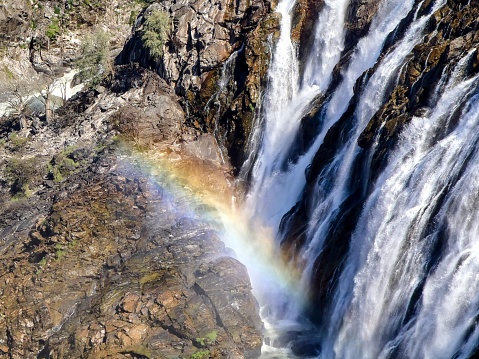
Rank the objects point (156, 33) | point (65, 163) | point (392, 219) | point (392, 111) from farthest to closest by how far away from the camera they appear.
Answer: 1. point (156, 33)
2. point (65, 163)
3. point (392, 111)
4. point (392, 219)

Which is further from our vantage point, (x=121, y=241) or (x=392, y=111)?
(x=121, y=241)

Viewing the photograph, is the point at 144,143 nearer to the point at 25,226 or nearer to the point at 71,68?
the point at 25,226

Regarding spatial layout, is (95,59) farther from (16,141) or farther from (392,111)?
(392,111)

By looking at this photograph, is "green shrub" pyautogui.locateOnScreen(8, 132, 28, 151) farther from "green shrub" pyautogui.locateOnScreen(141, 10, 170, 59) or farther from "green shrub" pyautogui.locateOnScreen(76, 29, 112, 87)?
"green shrub" pyautogui.locateOnScreen(141, 10, 170, 59)

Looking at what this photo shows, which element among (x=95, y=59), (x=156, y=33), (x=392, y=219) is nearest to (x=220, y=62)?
(x=156, y=33)

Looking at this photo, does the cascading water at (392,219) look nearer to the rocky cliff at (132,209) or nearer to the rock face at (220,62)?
the rocky cliff at (132,209)

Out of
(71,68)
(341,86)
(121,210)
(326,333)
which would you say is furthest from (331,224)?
(71,68)

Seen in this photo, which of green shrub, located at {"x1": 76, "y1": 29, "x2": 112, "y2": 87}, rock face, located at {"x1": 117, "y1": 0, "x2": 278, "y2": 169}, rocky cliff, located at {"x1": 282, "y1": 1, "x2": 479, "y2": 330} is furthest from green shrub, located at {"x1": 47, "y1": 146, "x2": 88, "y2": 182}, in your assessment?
rocky cliff, located at {"x1": 282, "y1": 1, "x2": 479, "y2": 330}
